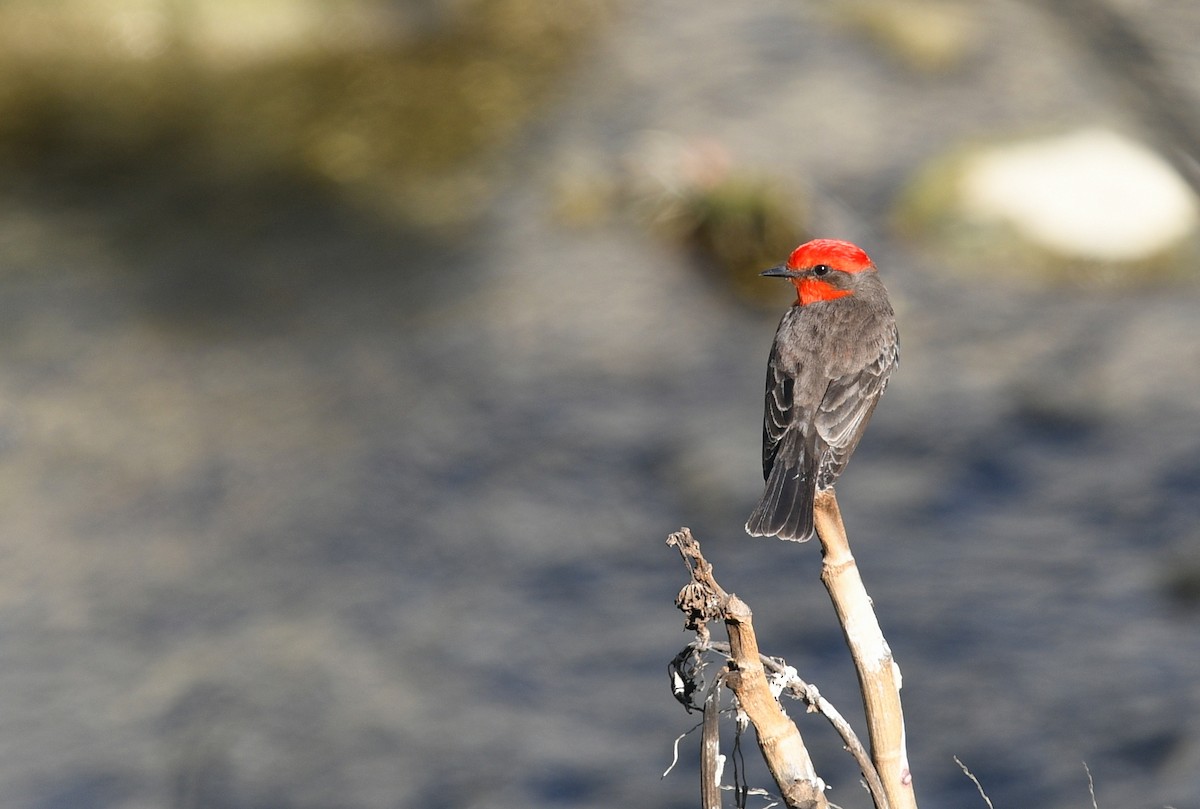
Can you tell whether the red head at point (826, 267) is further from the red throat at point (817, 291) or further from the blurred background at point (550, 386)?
the blurred background at point (550, 386)

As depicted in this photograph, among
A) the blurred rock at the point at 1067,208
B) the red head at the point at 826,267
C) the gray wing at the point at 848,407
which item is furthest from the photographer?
the blurred rock at the point at 1067,208

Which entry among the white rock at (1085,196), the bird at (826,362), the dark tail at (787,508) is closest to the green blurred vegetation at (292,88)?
the white rock at (1085,196)

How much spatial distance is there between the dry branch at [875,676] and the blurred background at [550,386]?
4.32m

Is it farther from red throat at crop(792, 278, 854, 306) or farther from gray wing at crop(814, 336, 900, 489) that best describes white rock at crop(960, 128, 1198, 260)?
gray wing at crop(814, 336, 900, 489)

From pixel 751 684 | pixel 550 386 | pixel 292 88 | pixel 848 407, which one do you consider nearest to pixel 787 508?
pixel 848 407

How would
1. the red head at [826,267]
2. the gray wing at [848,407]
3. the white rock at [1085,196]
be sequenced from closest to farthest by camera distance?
the gray wing at [848,407] → the red head at [826,267] → the white rock at [1085,196]

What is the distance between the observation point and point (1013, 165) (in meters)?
12.7

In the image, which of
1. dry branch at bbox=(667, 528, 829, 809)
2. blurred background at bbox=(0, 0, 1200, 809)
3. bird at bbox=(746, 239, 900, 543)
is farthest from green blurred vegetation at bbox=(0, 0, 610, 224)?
dry branch at bbox=(667, 528, 829, 809)

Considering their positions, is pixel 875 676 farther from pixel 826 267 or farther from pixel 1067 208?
pixel 1067 208

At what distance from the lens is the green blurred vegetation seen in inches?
559

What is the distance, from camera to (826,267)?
575 cm

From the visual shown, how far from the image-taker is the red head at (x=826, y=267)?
570 centimetres

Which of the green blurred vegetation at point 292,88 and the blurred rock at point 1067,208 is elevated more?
the green blurred vegetation at point 292,88

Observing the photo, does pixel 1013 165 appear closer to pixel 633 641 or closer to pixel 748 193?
pixel 748 193
